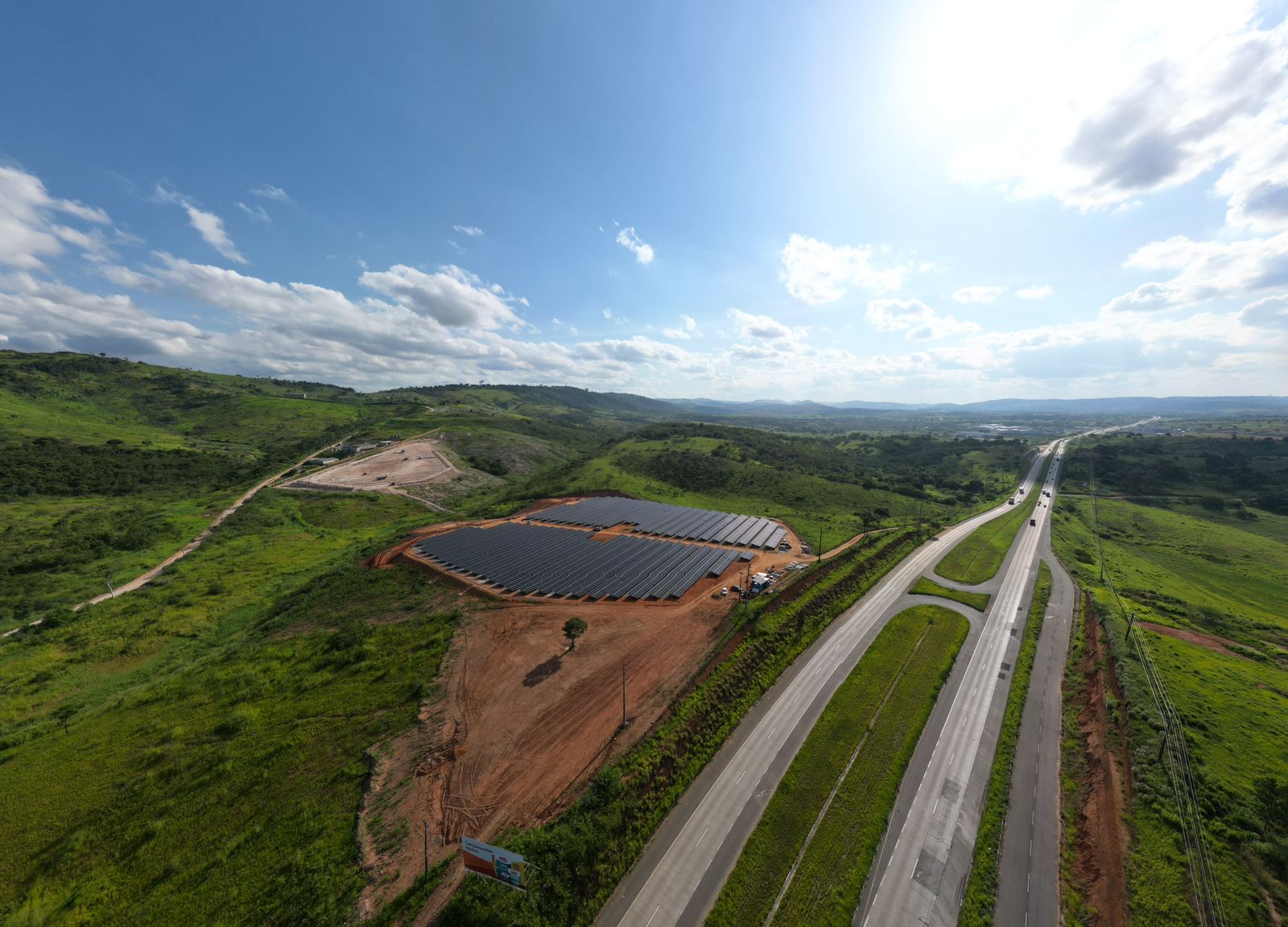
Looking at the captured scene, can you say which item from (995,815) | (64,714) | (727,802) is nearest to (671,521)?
(727,802)

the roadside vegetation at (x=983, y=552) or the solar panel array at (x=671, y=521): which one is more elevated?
the solar panel array at (x=671, y=521)

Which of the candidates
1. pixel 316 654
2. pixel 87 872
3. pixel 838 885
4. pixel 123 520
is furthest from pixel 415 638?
pixel 123 520

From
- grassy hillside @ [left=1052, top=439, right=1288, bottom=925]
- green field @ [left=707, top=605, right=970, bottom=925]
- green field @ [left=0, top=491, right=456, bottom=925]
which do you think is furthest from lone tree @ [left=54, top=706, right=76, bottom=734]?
grassy hillside @ [left=1052, top=439, right=1288, bottom=925]

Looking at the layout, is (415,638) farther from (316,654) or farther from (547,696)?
(547,696)

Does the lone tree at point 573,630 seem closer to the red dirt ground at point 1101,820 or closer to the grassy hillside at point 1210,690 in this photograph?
the red dirt ground at point 1101,820

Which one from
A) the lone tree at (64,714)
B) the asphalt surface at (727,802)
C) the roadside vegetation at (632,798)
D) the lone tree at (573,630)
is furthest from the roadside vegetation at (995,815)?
the lone tree at (64,714)

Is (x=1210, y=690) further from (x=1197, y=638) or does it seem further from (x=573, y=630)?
(x=573, y=630)
